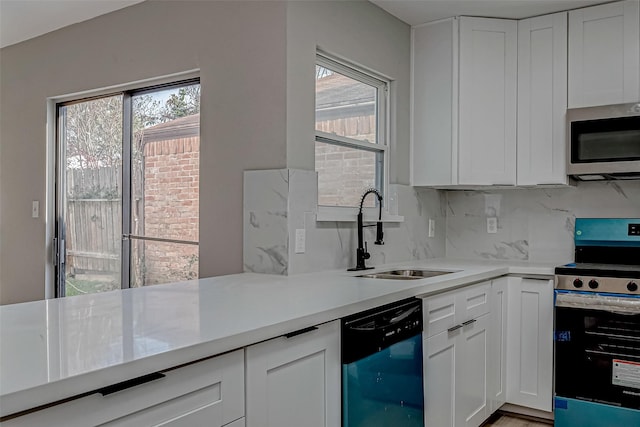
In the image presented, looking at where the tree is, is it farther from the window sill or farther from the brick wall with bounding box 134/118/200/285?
the window sill

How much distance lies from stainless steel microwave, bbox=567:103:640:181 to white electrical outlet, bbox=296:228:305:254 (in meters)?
1.63

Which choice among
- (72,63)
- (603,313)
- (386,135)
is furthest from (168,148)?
(603,313)

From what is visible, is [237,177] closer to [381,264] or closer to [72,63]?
[381,264]

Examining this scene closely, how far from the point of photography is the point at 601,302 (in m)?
2.67

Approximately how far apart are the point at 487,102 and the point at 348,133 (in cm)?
98

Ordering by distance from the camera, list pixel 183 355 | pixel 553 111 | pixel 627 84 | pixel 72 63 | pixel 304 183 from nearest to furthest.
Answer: pixel 183 355, pixel 304 183, pixel 627 84, pixel 553 111, pixel 72 63

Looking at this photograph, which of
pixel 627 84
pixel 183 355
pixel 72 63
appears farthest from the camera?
pixel 72 63

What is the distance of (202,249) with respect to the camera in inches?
108

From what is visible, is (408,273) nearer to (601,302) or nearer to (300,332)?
(601,302)

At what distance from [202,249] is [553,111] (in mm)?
2209

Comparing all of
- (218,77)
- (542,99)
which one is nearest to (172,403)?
(218,77)

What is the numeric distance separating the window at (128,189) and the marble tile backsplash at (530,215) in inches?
75.3

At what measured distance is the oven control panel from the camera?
2604 millimetres

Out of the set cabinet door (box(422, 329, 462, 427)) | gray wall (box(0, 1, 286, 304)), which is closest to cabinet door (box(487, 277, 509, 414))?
cabinet door (box(422, 329, 462, 427))
